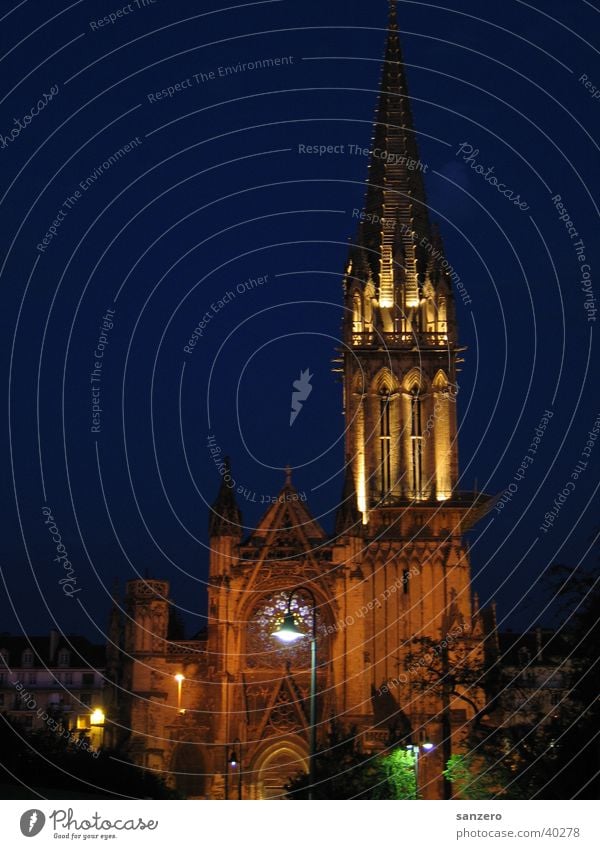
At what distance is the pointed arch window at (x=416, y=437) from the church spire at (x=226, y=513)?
983 centimetres

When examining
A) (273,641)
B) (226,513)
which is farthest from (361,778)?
(226,513)

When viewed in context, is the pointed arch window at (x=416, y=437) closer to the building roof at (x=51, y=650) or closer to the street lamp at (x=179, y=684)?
the street lamp at (x=179, y=684)

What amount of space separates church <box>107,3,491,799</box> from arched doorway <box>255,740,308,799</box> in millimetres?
81

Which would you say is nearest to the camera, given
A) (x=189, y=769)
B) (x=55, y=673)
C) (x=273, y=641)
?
(x=189, y=769)

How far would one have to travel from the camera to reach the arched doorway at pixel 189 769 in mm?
64625

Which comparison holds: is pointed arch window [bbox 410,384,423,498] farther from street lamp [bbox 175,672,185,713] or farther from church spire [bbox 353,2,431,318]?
street lamp [bbox 175,672,185,713]

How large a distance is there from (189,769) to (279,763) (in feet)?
15.4

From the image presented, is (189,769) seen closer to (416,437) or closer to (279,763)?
(279,763)

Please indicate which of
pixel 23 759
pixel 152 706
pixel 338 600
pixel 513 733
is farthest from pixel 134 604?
pixel 513 733

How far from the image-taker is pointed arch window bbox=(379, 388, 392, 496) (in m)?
72.2

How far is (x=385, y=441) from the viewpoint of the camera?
73.0 metres

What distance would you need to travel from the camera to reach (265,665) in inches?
2645

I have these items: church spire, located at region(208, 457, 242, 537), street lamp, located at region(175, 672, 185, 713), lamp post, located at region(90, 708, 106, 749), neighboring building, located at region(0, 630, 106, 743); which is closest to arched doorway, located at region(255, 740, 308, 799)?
street lamp, located at region(175, 672, 185, 713)

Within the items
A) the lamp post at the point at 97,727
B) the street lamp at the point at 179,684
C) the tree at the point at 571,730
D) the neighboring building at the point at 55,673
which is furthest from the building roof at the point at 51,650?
the tree at the point at 571,730
